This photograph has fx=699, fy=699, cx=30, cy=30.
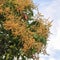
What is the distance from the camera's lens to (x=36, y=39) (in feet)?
195

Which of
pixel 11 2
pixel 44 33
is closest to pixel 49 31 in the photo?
pixel 44 33

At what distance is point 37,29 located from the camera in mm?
59688

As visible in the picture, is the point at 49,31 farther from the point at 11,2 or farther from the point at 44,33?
the point at 11,2

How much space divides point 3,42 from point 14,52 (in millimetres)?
1388

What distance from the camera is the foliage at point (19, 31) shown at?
5838 cm

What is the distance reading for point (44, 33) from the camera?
59.4 m

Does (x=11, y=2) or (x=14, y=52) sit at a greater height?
(x=11, y=2)

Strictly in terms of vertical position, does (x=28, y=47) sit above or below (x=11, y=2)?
below

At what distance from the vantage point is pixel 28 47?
5822cm

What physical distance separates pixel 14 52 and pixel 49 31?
3.55 meters

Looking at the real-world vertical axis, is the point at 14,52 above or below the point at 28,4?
below

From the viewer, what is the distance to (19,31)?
58.3 m

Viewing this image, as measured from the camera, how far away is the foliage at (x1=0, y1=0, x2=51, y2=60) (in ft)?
192

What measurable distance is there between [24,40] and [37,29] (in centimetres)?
186
